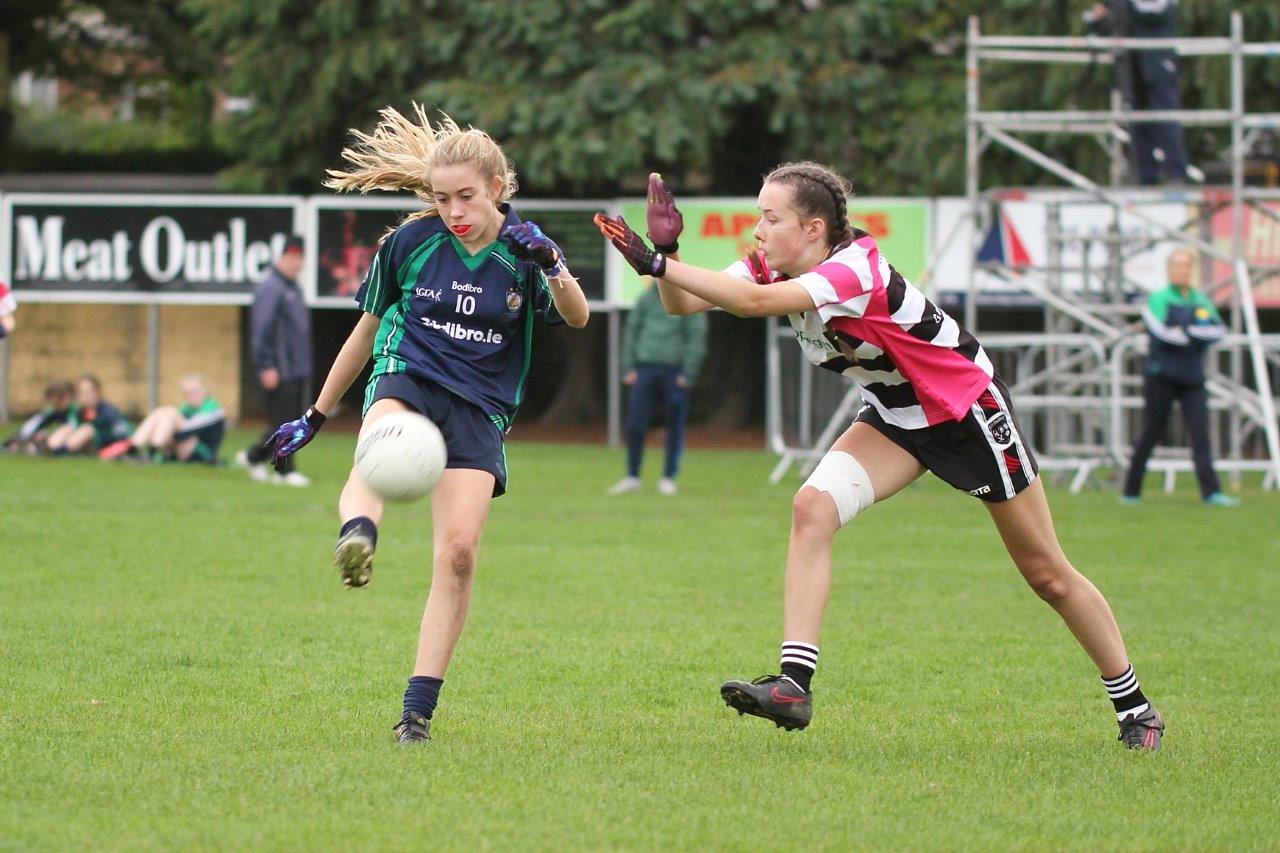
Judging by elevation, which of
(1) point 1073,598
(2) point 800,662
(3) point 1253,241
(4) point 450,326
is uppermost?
(3) point 1253,241

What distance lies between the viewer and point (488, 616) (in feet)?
29.0

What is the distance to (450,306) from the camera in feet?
19.3

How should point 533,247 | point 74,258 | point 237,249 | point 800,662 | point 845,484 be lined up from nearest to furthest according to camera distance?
point 533,247, point 800,662, point 845,484, point 237,249, point 74,258

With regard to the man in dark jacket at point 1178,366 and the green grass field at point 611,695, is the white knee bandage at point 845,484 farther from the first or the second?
the man in dark jacket at point 1178,366

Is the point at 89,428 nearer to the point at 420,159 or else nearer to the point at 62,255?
the point at 62,255

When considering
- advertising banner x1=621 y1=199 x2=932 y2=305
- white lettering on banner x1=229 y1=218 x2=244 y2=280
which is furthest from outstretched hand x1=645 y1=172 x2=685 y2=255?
white lettering on banner x1=229 y1=218 x2=244 y2=280

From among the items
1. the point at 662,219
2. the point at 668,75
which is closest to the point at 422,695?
the point at 662,219

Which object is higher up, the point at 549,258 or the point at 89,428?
the point at 549,258

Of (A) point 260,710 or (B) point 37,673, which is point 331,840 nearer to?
(A) point 260,710

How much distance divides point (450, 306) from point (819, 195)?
4.06ft

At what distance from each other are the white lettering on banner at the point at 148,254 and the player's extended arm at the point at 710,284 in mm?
17610

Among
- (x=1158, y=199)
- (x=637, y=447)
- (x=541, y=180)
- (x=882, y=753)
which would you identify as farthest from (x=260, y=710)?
(x=541, y=180)

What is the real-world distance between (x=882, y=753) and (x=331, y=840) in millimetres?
2071

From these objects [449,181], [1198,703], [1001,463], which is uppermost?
[449,181]
